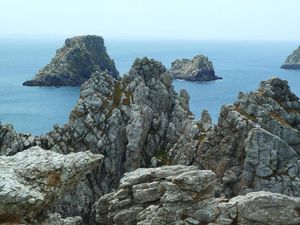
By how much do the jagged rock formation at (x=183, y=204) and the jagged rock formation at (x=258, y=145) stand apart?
84.7 ft

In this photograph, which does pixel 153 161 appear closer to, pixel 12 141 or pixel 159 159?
pixel 159 159

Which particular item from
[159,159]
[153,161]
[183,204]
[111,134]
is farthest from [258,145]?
[183,204]

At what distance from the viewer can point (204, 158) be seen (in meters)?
65.2

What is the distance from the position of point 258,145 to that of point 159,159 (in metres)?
20.8

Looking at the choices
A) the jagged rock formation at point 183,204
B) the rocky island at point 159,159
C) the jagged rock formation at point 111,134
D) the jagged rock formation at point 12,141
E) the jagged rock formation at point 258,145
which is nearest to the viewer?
the rocky island at point 159,159

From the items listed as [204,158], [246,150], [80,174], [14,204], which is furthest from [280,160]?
[14,204]

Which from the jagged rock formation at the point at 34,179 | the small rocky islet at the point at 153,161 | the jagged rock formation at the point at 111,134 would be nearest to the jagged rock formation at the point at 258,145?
the small rocky islet at the point at 153,161

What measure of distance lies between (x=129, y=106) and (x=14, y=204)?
183ft

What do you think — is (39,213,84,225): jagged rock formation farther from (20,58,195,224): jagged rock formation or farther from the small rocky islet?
(20,58,195,224): jagged rock formation

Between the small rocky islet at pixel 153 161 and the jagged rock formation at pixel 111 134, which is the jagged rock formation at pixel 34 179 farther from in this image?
the jagged rock formation at pixel 111 134

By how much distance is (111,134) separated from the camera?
253 feet

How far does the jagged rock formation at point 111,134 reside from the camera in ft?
237

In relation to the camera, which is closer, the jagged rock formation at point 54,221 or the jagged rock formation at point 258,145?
the jagged rock formation at point 54,221

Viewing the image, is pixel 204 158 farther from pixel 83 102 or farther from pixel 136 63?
pixel 136 63
